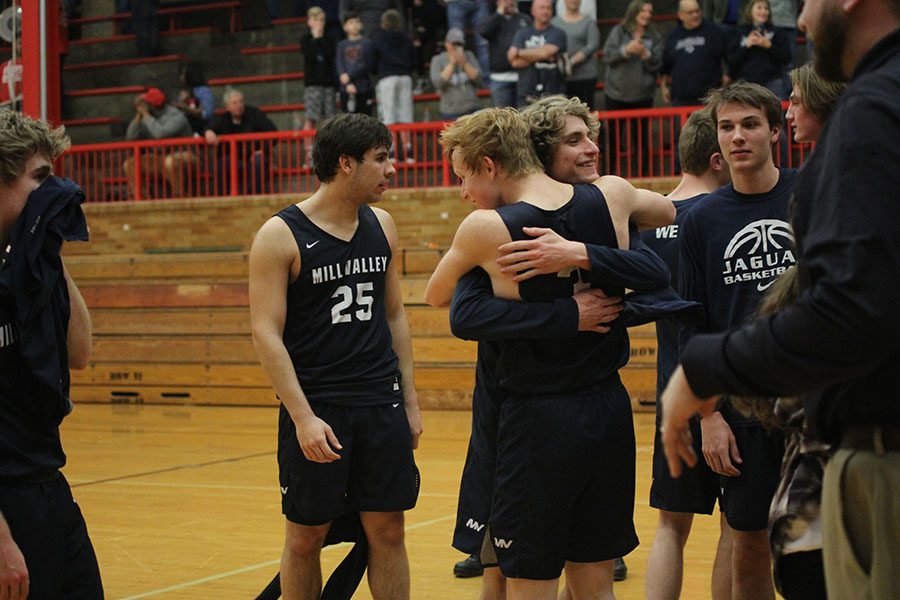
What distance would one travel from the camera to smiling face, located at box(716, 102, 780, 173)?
→ 3688mm

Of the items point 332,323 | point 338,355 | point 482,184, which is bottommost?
point 338,355

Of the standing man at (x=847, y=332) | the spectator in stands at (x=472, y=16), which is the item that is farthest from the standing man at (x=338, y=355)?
the spectator in stands at (x=472, y=16)

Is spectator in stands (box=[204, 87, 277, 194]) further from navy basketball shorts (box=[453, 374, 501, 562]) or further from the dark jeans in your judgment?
navy basketball shorts (box=[453, 374, 501, 562])

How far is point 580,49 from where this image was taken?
12.1 metres

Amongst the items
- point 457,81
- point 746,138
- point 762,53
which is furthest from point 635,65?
point 746,138

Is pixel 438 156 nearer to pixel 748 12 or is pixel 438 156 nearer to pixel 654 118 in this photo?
pixel 654 118

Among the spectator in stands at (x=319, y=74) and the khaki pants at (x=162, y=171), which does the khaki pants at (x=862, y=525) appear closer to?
the spectator in stands at (x=319, y=74)

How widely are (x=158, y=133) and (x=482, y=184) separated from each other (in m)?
11.7

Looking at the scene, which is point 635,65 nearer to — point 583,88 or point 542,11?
point 583,88

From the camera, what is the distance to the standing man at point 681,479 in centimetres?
385

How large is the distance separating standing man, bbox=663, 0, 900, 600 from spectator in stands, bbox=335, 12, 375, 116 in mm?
11772

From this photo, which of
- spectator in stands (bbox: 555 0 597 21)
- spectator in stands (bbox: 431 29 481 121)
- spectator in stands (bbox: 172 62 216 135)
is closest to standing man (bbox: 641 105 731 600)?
spectator in stands (bbox: 555 0 597 21)

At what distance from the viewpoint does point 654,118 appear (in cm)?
1216

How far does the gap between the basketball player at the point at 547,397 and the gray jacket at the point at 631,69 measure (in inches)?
358
